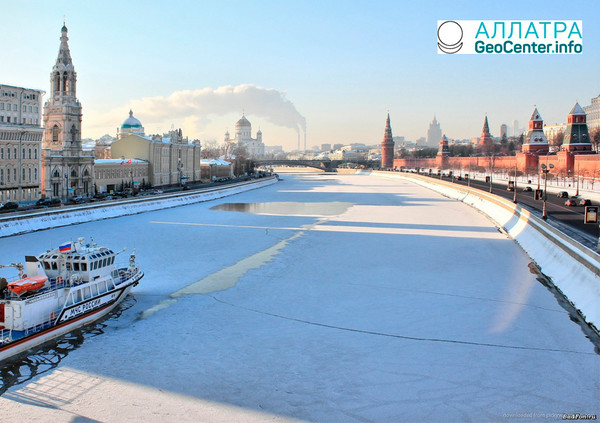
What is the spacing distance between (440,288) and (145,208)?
37859mm

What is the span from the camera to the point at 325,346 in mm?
16547

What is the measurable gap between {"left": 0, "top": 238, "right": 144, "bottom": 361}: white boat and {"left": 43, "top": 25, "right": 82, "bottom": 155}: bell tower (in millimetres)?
44544

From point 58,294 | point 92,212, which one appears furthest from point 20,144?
point 58,294

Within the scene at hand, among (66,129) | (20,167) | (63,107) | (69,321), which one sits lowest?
(69,321)

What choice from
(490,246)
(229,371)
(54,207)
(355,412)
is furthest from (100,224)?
(355,412)

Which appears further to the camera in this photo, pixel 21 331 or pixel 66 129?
pixel 66 129

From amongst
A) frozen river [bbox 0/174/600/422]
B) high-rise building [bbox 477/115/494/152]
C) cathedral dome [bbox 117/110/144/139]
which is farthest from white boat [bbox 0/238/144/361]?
high-rise building [bbox 477/115/494/152]

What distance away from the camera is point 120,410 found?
12.7m

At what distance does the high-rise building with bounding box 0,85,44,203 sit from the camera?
5038cm

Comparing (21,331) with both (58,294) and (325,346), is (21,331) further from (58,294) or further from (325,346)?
(325,346)

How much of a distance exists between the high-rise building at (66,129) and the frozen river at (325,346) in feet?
97.1

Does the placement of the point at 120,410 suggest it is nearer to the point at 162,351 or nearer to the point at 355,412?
the point at 162,351

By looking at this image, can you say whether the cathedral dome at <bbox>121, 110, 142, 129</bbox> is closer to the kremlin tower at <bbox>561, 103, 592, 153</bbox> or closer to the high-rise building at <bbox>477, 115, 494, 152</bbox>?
the kremlin tower at <bbox>561, 103, 592, 153</bbox>

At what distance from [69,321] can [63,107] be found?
4961 centimetres
